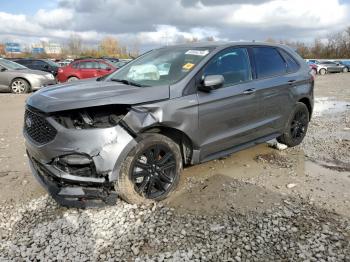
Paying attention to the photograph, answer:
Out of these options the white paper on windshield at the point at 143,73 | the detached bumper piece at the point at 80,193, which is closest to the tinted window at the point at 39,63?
the white paper on windshield at the point at 143,73

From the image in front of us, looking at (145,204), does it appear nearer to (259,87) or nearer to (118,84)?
(118,84)

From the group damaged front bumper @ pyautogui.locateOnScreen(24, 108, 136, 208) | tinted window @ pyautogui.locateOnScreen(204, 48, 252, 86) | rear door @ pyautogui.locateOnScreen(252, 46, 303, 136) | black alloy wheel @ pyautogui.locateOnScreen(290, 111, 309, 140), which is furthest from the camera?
black alloy wheel @ pyautogui.locateOnScreen(290, 111, 309, 140)

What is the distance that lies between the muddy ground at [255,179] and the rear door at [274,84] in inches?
23.0

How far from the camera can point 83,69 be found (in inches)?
651

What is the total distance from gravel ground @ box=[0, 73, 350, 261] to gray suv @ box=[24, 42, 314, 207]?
29 cm

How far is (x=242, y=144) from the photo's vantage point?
462cm

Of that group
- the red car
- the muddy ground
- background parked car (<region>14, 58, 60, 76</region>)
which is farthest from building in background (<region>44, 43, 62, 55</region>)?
the muddy ground

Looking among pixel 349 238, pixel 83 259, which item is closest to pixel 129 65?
pixel 83 259

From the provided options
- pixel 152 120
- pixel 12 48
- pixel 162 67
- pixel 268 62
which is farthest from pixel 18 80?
pixel 12 48

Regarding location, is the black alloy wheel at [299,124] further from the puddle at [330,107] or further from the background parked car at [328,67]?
the background parked car at [328,67]

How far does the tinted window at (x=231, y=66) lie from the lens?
419 centimetres

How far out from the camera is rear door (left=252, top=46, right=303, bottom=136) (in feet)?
15.6

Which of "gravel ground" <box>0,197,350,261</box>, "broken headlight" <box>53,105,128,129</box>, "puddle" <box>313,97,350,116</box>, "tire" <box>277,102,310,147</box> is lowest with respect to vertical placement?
"gravel ground" <box>0,197,350,261</box>

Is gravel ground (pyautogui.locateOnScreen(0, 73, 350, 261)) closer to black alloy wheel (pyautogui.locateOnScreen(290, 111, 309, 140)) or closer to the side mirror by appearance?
black alloy wheel (pyautogui.locateOnScreen(290, 111, 309, 140))
